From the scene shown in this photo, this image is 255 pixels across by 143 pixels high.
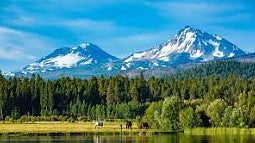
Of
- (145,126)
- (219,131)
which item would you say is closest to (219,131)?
(219,131)

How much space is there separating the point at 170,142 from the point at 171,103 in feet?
151

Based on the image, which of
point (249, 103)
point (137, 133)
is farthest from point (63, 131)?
point (249, 103)

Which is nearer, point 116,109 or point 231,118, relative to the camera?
point 231,118

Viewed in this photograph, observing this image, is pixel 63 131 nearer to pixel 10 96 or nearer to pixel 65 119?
pixel 65 119

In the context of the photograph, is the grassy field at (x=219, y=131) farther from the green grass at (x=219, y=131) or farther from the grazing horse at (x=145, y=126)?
the grazing horse at (x=145, y=126)

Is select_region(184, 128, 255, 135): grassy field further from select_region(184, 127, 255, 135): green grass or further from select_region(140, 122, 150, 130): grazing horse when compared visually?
select_region(140, 122, 150, 130): grazing horse

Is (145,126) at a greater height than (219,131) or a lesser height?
greater

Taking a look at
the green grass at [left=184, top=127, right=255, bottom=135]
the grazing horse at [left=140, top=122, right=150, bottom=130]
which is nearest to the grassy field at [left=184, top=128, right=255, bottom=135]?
the green grass at [left=184, top=127, right=255, bottom=135]

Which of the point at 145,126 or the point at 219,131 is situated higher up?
the point at 145,126

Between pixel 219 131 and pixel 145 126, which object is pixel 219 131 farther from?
pixel 145 126

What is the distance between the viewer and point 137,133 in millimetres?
107562

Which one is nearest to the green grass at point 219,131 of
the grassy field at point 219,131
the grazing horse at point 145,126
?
the grassy field at point 219,131

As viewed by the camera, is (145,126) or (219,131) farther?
(145,126)

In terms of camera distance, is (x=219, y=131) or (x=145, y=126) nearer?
(x=219, y=131)
